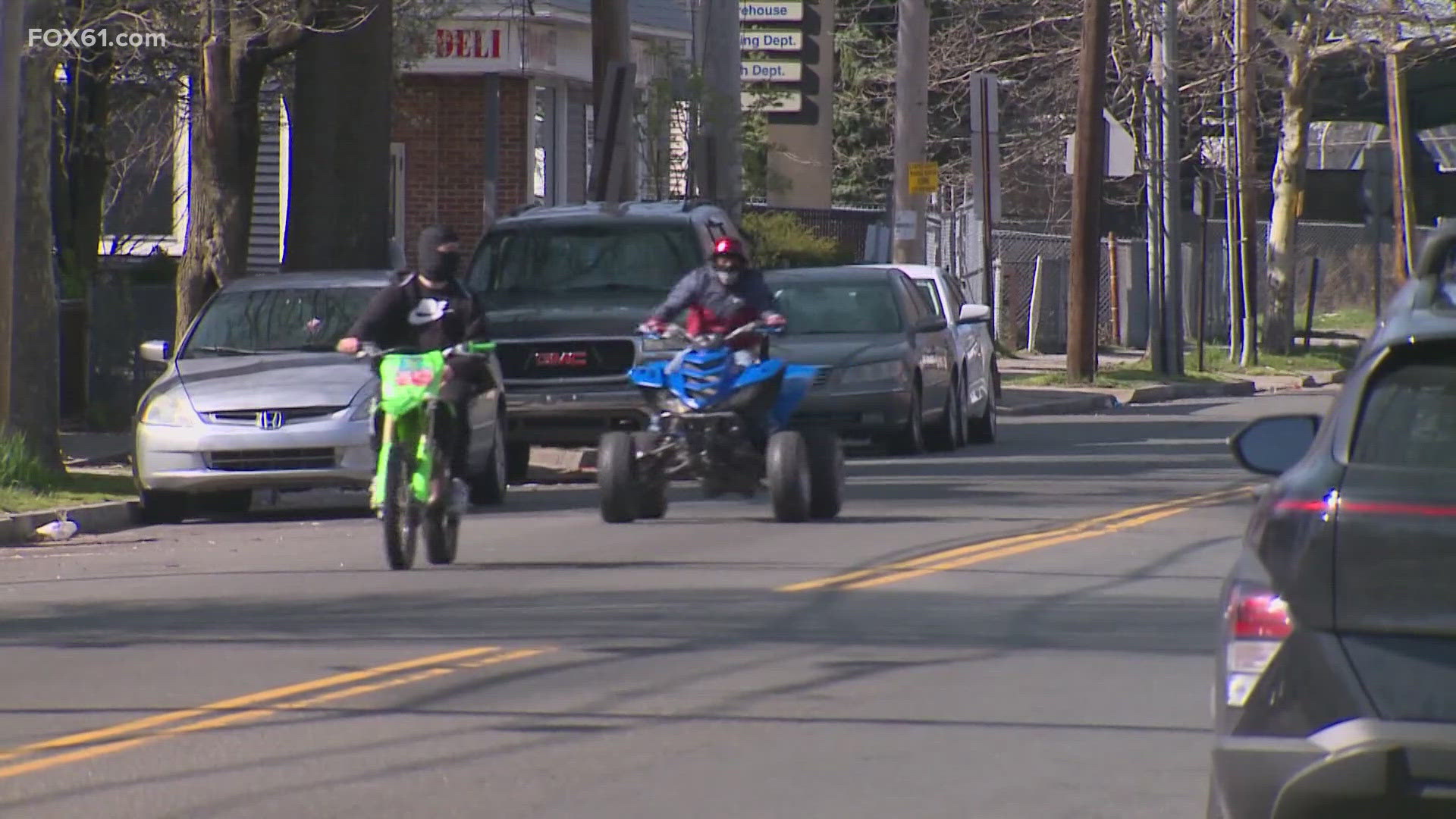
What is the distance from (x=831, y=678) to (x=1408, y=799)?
4396 mm

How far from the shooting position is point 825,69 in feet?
167

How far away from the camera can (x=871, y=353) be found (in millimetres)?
19562

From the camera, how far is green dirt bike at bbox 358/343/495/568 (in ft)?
39.5

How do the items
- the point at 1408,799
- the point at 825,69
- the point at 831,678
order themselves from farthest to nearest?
the point at 825,69 → the point at 831,678 → the point at 1408,799

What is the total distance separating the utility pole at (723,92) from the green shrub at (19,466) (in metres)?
10.0

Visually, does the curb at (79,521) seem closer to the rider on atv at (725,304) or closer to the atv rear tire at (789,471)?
the rider on atv at (725,304)

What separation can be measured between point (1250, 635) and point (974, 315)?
1661cm

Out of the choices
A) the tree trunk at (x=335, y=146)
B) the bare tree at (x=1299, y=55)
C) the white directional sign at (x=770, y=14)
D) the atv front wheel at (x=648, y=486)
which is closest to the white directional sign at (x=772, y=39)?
the white directional sign at (x=770, y=14)

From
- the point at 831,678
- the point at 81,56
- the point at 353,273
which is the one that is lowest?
the point at 831,678

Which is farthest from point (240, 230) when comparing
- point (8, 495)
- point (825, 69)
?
point (825, 69)

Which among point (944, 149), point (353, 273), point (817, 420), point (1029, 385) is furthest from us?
point (944, 149)

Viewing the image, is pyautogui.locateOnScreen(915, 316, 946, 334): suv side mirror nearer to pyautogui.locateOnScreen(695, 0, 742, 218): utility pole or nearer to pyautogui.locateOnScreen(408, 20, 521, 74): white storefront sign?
pyautogui.locateOnScreen(695, 0, 742, 218): utility pole

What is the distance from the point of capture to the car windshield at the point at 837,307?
20594 mm

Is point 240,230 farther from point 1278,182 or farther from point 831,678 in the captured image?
point 1278,182
